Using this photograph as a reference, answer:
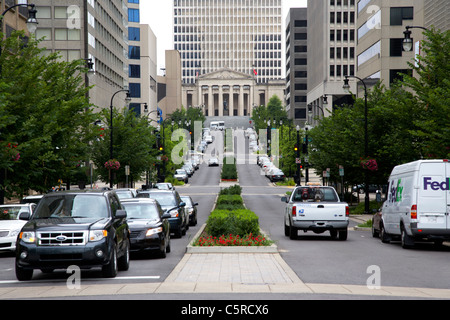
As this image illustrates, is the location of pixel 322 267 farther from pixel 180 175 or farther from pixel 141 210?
pixel 180 175

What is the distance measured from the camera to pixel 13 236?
21609 mm

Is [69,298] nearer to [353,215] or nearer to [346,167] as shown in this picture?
[353,215]

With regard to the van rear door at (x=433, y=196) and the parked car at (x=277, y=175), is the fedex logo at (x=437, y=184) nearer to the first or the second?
the van rear door at (x=433, y=196)

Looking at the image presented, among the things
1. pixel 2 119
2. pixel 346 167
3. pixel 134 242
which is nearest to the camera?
pixel 134 242

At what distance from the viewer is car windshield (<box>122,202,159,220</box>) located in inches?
790

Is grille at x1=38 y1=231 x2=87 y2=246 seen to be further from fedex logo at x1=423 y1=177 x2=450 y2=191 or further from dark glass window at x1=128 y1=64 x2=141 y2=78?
dark glass window at x1=128 y1=64 x2=141 y2=78

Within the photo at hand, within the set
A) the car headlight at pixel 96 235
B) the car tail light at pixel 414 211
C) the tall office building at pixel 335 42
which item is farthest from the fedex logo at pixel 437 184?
the tall office building at pixel 335 42

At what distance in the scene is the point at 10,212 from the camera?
23469 millimetres

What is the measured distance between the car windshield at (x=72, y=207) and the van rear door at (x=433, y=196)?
1052 centimetres

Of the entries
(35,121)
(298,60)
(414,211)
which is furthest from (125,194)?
(298,60)

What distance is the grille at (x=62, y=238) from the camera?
14.0m

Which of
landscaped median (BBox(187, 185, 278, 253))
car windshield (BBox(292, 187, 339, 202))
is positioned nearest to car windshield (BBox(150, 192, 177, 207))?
landscaped median (BBox(187, 185, 278, 253))
